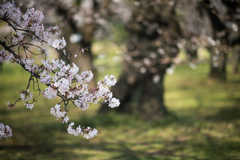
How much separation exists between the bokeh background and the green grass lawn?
→ 0.07 ft

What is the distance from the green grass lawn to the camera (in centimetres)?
612

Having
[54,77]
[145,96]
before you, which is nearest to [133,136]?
[145,96]

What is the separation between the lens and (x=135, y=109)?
964 cm

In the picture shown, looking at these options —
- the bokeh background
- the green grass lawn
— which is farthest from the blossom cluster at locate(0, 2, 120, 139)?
the green grass lawn

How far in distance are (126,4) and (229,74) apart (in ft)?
47.2

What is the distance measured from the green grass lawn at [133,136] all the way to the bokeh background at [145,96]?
2 cm

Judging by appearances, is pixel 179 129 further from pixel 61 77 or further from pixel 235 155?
pixel 61 77

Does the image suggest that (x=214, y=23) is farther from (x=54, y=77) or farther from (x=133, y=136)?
(x=54, y=77)

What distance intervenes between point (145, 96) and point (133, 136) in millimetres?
2088

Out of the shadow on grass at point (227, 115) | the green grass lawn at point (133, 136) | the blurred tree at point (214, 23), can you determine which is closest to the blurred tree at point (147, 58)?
the blurred tree at point (214, 23)

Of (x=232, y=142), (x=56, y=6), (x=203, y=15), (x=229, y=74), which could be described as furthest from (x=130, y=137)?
(x=229, y=74)

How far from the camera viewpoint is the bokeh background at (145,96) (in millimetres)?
6488

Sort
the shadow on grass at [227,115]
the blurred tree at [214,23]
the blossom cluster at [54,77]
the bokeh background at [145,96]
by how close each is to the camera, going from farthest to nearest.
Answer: the shadow on grass at [227,115] < the blurred tree at [214,23] < the bokeh background at [145,96] < the blossom cluster at [54,77]

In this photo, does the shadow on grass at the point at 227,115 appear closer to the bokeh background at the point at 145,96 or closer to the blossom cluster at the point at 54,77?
the bokeh background at the point at 145,96
